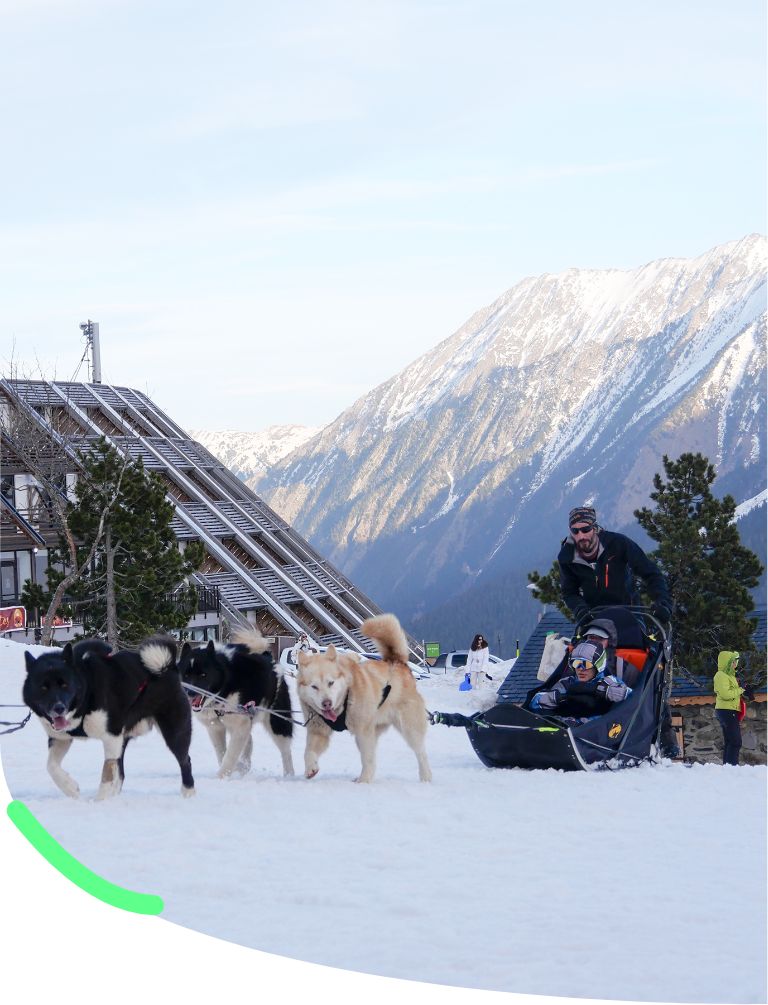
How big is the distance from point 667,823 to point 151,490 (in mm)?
2385

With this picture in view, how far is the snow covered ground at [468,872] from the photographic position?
8.23 feet

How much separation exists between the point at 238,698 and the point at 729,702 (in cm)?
221

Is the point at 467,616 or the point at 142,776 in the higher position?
the point at 467,616

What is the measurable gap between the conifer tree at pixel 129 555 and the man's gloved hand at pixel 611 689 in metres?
1.80

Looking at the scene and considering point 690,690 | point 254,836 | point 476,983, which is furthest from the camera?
point 690,690

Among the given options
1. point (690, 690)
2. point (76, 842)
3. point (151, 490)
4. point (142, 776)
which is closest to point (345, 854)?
point (76, 842)

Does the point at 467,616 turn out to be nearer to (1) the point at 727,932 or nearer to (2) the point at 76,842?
(2) the point at 76,842

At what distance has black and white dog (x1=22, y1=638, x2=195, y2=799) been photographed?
13.5 ft

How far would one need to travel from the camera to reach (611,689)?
545 cm

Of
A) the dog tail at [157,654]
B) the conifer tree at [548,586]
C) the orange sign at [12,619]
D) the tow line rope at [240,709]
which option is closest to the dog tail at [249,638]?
the tow line rope at [240,709]

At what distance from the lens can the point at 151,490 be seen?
497cm

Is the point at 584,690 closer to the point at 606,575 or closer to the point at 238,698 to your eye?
the point at 606,575

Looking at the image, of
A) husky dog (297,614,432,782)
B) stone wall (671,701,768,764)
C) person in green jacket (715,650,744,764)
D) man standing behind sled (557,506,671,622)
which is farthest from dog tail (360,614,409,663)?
stone wall (671,701,768,764)

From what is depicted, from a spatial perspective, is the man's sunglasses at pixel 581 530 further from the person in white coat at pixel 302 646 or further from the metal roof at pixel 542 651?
the person in white coat at pixel 302 646
